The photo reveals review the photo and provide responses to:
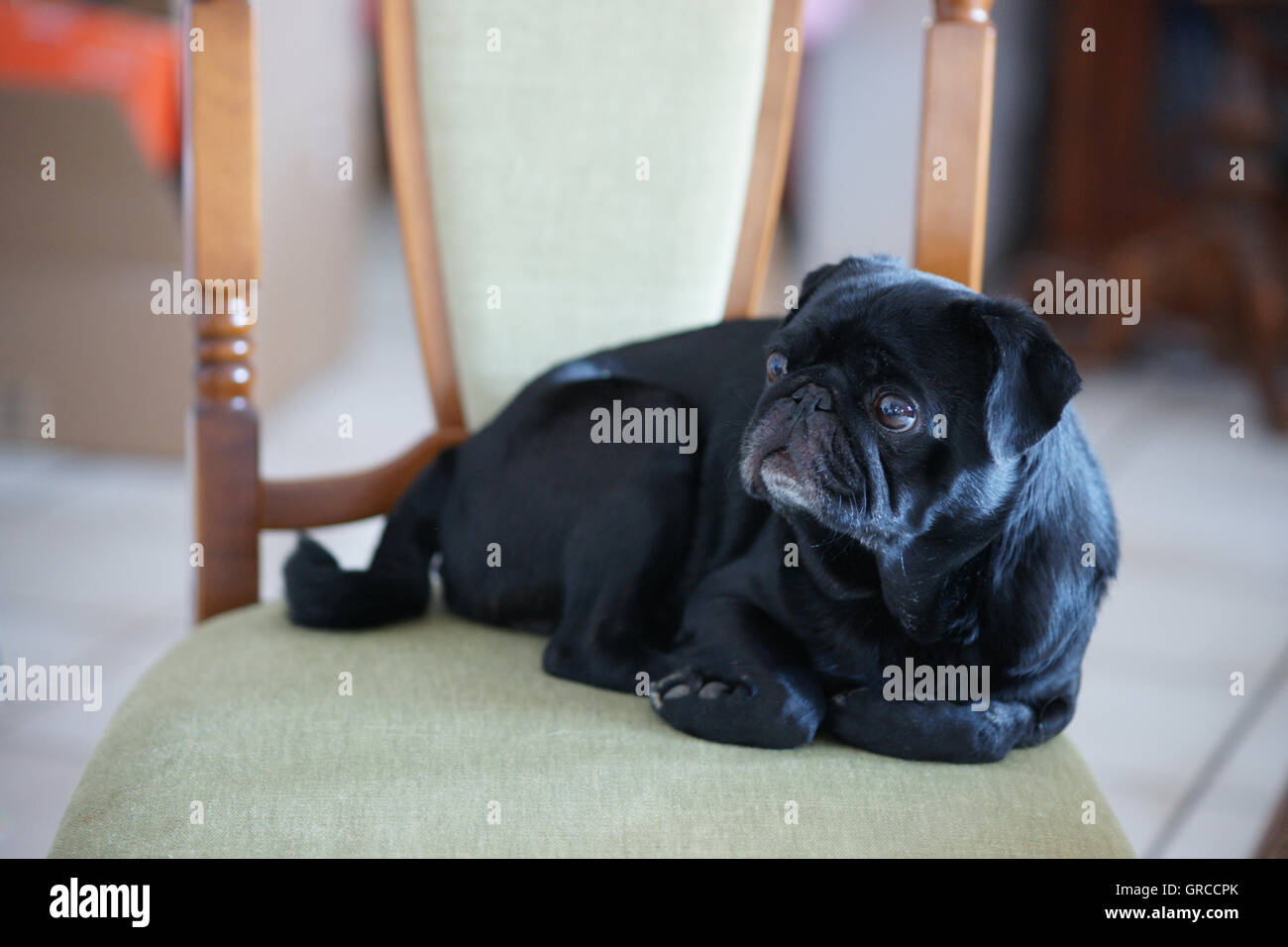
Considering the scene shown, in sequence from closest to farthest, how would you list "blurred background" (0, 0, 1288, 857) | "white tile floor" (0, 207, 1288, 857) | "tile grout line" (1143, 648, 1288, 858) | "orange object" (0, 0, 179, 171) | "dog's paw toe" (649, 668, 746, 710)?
1. "dog's paw toe" (649, 668, 746, 710)
2. "tile grout line" (1143, 648, 1288, 858)
3. "white tile floor" (0, 207, 1288, 857)
4. "blurred background" (0, 0, 1288, 857)
5. "orange object" (0, 0, 179, 171)

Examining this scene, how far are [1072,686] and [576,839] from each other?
1.54 ft

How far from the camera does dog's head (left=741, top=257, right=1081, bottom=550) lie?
1040 millimetres

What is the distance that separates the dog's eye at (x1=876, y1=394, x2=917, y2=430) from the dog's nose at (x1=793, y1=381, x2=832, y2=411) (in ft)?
0.14

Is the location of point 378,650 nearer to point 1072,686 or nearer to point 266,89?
point 1072,686

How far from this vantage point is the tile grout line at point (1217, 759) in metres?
1.96

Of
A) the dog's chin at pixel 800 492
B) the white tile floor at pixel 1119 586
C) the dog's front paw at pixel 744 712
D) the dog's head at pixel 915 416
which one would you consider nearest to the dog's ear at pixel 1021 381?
the dog's head at pixel 915 416

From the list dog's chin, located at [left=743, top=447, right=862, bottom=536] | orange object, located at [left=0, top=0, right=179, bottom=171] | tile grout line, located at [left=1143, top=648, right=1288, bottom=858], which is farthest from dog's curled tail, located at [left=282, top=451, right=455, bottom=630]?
orange object, located at [left=0, top=0, right=179, bottom=171]

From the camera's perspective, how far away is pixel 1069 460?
3.78ft

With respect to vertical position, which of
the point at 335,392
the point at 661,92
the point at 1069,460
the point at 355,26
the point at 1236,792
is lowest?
the point at 1236,792

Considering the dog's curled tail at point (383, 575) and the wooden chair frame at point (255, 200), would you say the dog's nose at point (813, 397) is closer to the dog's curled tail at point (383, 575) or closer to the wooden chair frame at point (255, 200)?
the wooden chair frame at point (255, 200)

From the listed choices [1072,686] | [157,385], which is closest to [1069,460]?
[1072,686]

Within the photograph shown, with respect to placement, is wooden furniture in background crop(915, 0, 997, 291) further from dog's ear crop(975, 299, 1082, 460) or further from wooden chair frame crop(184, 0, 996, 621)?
dog's ear crop(975, 299, 1082, 460)

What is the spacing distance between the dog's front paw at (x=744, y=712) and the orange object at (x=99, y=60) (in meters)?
2.57
